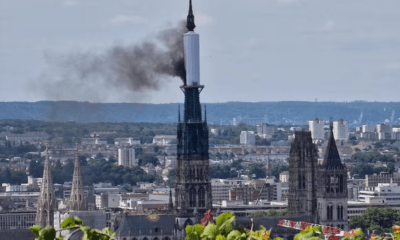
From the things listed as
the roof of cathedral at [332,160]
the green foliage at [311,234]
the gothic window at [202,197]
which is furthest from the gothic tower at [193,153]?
the green foliage at [311,234]

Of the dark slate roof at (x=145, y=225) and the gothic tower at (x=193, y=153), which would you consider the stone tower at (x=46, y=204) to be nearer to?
the gothic tower at (x=193, y=153)

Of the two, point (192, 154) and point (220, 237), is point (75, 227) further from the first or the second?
point (192, 154)

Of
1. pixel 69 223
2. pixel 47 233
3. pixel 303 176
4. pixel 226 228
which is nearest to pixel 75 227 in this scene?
pixel 69 223

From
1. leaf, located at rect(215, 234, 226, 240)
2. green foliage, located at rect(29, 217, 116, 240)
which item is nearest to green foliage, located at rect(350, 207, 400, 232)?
leaf, located at rect(215, 234, 226, 240)

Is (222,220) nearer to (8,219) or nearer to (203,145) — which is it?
(203,145)

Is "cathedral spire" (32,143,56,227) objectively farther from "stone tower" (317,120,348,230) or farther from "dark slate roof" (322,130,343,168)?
"stone tower" (317,120,348,230)

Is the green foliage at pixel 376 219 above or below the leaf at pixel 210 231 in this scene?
below
